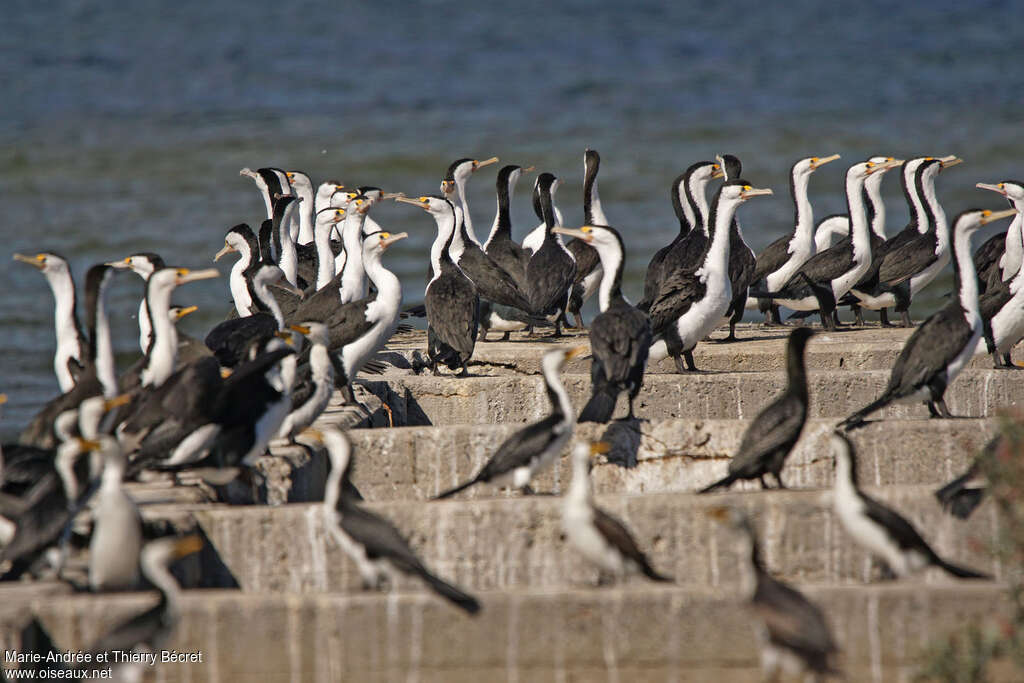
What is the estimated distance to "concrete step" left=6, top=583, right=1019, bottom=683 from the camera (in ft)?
20.5

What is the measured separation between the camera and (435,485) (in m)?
9.12

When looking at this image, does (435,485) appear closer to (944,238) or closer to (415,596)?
(415,596)

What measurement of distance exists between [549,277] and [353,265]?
181 centimetres

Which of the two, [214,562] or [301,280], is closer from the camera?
[214,562]

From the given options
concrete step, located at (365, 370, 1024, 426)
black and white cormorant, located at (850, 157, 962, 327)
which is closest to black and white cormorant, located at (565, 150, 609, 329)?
black and white cormorant, located at (850, 157, 962, 327)

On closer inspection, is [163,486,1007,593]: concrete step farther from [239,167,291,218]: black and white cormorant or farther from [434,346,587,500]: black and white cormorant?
[239,167,291,218]: black and white cormorant

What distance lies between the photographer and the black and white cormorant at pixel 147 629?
19.0 ft

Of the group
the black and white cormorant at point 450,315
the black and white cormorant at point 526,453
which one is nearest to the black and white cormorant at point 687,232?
the black and white cormorant at point 450,315

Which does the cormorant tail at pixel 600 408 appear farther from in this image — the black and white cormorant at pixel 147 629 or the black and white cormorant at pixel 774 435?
the black and white cormorant at pixel 147 629

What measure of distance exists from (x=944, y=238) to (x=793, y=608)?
822 centimetres

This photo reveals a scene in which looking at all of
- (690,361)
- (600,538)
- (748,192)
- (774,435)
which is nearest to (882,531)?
(774,435)

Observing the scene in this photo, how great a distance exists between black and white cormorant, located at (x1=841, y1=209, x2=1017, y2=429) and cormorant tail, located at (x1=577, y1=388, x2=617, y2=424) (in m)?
1.36

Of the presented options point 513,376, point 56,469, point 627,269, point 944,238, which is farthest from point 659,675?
point 627,269

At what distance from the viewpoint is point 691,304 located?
1062 cm
